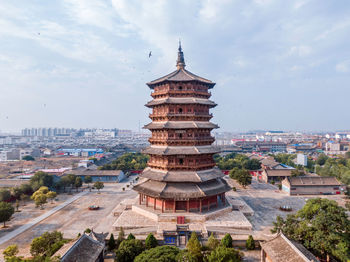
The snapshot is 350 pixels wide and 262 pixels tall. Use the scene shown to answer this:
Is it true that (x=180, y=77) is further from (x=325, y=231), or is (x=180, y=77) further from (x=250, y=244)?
(x=325, y=231)

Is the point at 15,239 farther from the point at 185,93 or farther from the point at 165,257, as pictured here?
the point at 185,93

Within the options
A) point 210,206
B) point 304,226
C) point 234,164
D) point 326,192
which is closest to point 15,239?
point 210,206

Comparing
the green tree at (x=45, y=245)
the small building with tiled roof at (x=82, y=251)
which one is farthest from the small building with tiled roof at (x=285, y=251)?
the green tree at (x=45, y=245)

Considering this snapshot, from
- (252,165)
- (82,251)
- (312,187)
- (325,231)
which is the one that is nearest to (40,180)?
(82,251)

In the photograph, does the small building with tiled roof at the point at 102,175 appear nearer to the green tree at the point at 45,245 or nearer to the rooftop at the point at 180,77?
the rooftop at the point at 180,77

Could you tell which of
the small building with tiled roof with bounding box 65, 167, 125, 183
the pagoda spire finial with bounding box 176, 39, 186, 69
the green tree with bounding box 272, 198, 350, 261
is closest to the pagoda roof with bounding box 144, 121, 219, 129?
the pagoda spire finial with bounding box 176, 39, 186, 69

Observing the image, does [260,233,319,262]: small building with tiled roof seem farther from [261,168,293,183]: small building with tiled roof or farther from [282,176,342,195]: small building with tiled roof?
[261,168,293,183]: small building with tiled roof
